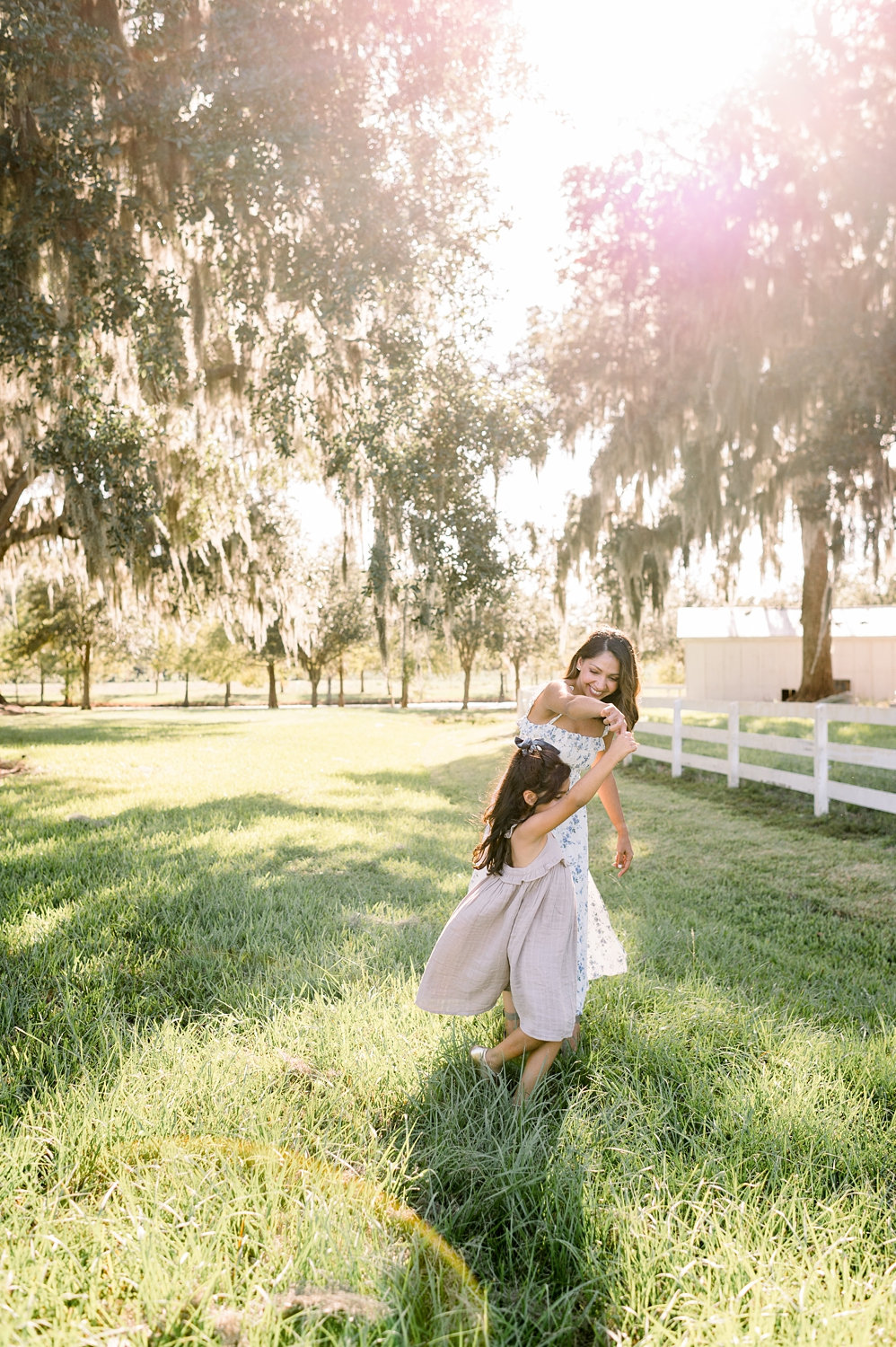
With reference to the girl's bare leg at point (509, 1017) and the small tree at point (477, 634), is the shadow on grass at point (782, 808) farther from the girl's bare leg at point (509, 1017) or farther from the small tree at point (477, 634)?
the small tree at point (477, 634)

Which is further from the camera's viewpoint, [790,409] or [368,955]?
[790,409]

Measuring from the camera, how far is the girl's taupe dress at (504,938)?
8.54ft

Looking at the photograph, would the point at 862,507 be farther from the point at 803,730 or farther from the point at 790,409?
the point at 803,730

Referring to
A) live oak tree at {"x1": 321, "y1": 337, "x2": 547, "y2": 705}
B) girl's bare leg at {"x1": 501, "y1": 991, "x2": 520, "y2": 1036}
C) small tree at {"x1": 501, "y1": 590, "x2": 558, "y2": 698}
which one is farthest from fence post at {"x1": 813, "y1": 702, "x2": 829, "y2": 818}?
small tree at {"x1": 501, "y1": 590, "x2": 558, "y2": 698}

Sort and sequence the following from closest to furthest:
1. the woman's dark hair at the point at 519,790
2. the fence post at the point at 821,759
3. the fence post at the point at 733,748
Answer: the woman's dark hair at the point at 519,790 < the fence post at the point at 821,759 < the fence post at the point at 733,748

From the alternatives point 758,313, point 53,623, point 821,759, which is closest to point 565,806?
point 821,759

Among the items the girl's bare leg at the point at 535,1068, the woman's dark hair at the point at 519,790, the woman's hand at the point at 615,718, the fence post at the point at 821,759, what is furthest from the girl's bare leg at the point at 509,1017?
the fence post at the point at 821,759

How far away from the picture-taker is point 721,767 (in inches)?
376

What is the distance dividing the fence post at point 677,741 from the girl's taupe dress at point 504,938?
8279mm

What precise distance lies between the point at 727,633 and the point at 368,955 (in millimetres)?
26884

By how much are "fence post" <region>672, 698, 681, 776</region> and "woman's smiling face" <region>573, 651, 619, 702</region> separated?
25.4 ft

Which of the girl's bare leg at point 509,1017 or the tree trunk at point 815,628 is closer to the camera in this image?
the girl's bare leg at point 509,1017

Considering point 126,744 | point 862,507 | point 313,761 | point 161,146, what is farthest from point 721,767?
point 126,744

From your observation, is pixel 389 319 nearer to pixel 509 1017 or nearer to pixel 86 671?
pixel 509 1017
